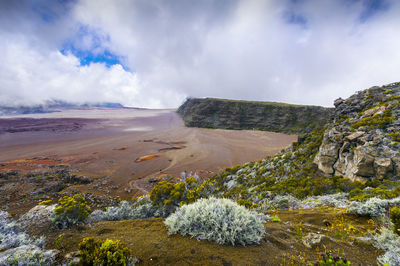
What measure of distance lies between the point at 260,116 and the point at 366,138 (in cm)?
5612

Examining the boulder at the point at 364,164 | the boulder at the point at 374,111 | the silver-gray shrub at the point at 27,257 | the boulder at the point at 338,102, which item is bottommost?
the silver-gray shrub at the point at 27,257

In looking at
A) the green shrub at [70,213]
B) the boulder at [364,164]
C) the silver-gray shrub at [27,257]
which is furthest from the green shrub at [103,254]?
the boulder at [364,164]

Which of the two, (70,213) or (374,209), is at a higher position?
(374,209)

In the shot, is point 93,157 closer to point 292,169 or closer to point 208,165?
point 208,165

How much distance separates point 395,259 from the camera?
2.44 m

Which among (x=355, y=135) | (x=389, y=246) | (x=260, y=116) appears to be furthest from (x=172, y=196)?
(x=260, y=116)

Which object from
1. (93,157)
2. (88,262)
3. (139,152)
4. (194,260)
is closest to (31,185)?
(93,157)

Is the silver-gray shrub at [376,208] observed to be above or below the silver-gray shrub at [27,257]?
above

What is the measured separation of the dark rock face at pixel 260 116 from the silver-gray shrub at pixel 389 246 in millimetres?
56425

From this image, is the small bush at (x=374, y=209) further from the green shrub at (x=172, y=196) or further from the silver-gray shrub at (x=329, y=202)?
the green shrub at (x=172, y=196)

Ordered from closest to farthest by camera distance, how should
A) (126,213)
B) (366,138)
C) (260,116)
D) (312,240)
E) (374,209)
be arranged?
(312,240) < (374,209) < (126,213) < (366,138) < (260,116)

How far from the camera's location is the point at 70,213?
3930mm

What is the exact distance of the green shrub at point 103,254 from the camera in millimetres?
2158

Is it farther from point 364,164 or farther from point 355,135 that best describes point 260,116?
point 364,164
